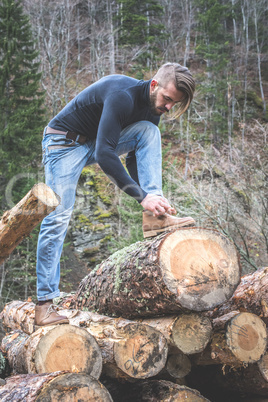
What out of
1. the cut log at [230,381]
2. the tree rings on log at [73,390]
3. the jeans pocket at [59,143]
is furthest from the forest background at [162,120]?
the tree rings on log at [73,390]

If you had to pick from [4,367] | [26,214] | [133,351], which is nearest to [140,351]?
[133,351]

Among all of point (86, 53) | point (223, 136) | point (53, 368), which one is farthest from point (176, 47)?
point (53, 368)

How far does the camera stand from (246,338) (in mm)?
2309

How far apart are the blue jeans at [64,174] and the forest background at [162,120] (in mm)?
5473

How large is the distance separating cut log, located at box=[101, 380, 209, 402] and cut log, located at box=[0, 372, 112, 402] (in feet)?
1.91

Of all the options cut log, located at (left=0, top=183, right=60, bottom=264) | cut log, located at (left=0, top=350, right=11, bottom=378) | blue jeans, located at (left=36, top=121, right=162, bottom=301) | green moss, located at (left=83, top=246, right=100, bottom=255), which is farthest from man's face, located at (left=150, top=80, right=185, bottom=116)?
green moss, located at (left=83, top=246, right=100, bottom=255)

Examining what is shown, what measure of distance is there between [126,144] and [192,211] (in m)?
5.73

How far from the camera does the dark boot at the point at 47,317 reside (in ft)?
7.86

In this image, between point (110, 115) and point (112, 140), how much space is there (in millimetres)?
172

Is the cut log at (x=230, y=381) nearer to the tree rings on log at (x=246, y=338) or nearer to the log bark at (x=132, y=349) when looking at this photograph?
the tree rings on log at (x=246, y=338)

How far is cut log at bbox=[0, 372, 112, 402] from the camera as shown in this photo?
1.58 m

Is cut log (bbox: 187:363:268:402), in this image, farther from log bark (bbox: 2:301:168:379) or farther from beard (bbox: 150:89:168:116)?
beard (bbox: 150:89:168:116)

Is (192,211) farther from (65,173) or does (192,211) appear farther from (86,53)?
(86,53)

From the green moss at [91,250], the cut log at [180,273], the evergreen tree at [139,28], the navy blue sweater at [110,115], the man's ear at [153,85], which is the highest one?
the evergreen tree at [139,28]
